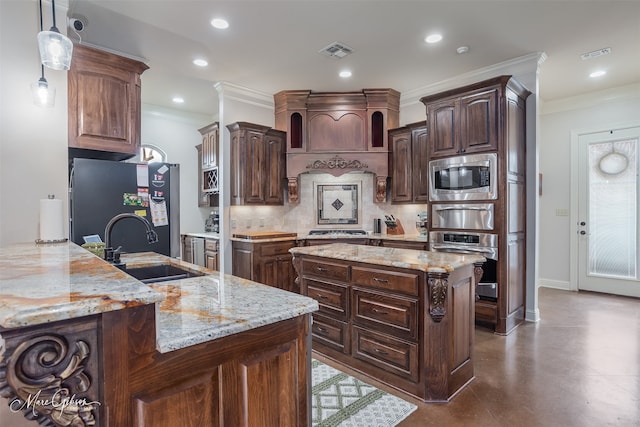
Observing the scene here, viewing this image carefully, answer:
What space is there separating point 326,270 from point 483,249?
189 cm

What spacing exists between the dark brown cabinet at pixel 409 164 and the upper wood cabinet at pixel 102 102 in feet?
11.1

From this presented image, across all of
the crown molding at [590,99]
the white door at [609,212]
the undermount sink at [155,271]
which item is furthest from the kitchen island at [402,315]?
the crown molding at [590,99]

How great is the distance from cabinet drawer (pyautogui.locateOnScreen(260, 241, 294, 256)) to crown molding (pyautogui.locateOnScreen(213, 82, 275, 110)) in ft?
7.18

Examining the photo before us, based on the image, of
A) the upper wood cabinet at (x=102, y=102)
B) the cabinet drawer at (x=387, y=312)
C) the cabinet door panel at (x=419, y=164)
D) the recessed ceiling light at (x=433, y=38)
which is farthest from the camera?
the cabinet door panel at (x=419, y=164)

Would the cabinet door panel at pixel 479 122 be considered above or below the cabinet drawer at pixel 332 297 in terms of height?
above

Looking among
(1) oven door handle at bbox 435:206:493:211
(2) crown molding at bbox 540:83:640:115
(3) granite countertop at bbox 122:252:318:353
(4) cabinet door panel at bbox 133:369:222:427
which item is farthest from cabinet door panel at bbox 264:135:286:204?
(2) crown molding at bbox 540:83:640:115

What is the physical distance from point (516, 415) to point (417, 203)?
2987 mm

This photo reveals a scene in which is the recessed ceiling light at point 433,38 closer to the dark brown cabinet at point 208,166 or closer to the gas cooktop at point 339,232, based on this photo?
the gas cooktop at point 339,232

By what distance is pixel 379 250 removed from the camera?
9.36 ft

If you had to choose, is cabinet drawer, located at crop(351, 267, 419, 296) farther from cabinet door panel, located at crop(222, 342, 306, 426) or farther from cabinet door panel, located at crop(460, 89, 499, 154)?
cabinet door panel, located at crop(460, 89, 499, 154)

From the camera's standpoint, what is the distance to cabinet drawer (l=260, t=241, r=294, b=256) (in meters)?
4.39

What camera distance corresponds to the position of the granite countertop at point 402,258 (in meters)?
2.12

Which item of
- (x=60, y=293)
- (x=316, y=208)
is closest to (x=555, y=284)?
(x=316, y=208)

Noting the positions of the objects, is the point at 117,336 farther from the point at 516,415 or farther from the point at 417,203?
the point at 417,203
